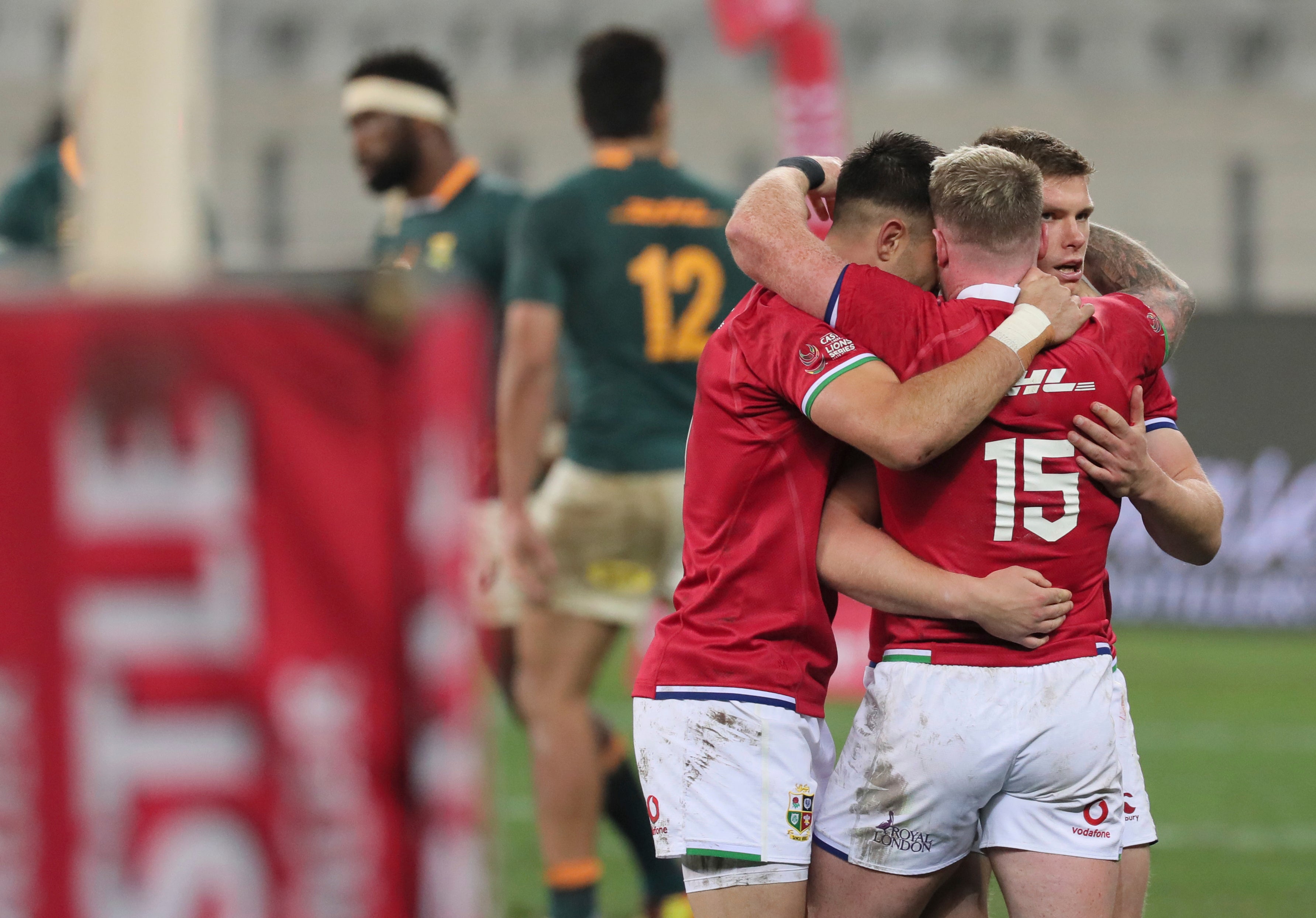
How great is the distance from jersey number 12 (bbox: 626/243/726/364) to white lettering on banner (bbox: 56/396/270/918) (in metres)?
3.07

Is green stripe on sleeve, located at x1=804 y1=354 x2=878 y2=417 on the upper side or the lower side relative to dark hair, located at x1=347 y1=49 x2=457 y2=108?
lower

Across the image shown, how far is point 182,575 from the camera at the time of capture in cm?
148

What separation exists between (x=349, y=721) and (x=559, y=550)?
296 cm

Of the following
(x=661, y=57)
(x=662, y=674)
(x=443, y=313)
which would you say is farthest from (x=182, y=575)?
(x=661, y=57)

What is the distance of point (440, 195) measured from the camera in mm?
5152

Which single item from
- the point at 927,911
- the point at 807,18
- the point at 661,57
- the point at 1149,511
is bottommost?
the point at 927,911

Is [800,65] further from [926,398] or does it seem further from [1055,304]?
[926,398]

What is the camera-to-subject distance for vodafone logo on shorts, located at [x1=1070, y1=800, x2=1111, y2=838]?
2461 millimetres

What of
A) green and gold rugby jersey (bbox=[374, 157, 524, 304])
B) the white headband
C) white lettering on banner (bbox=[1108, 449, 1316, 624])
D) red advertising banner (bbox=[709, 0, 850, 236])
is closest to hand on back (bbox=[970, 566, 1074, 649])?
green and gold rugby jersey (bbox=[374, 157, 524, 304])

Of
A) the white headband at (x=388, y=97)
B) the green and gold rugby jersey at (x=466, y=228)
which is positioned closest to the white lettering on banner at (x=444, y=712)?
the green and gold rugby jersey at (x=466, y=228)

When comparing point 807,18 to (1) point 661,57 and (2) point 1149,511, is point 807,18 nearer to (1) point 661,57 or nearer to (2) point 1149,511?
(1) point 661,57

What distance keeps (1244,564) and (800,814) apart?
1014 centimetres

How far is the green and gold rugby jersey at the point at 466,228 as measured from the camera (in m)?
5.02

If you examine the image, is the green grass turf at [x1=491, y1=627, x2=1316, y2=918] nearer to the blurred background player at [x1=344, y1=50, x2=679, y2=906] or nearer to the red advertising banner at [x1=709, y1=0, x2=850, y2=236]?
the blurred background player at [x1=344, y1=50, x2=679, y2=906]
